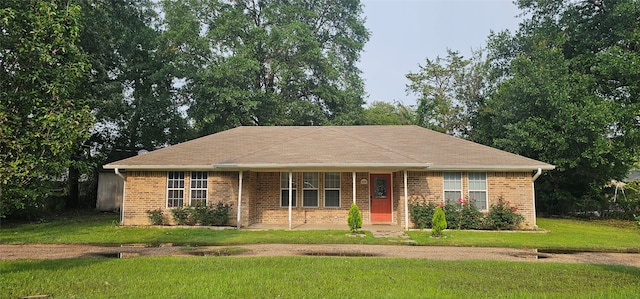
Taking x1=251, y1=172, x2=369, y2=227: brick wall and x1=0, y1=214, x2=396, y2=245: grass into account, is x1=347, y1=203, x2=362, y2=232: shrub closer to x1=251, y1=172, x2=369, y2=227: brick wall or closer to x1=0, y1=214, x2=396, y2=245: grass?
x1=0, y1=214, x2=396, y2=245: grass

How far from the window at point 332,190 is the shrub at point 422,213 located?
2.98 meters

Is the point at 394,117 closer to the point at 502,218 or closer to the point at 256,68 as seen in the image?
the point at 256,68

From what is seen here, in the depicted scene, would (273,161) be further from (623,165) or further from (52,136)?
(623,165)

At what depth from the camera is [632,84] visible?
1894 cm

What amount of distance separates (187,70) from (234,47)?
12.2ft

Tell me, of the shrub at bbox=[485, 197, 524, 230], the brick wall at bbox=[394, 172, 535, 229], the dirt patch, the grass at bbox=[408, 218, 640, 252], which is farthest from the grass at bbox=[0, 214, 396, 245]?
the shrub at bbox=[485, 197, 524, 230]

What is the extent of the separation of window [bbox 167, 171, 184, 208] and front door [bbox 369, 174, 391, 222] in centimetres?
725

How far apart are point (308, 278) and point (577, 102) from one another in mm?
18081

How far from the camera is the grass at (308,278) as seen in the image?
5.95 metres

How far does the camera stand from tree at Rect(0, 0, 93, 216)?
8.30m

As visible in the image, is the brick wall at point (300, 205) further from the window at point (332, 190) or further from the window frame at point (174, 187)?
the window frame at point (174, 187)

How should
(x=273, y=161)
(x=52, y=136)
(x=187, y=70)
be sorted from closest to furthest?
1. (x=52, y=136)
2. (x=273, y=161)
3. (x=187, y=70)

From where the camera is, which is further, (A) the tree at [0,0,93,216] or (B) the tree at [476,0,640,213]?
(B) the tree at [476,0,640,213]

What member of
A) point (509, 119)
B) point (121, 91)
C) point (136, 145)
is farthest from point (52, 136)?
point (509, 119)
